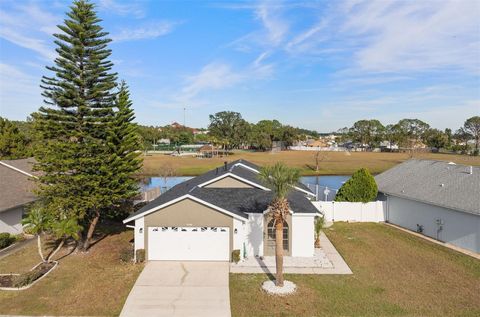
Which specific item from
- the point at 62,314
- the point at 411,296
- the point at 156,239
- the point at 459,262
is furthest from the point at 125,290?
the point at 459,262

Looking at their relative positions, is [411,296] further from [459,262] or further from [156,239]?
[156,239]

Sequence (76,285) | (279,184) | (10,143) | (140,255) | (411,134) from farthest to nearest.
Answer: (411,134) < (10,143) < (140,255) < (76,285) < (279,184)

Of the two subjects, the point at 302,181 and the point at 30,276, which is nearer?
the point at 30,276

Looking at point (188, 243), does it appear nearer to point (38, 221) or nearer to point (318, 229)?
point (38, 221)

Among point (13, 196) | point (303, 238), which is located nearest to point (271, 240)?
point (303, 238)

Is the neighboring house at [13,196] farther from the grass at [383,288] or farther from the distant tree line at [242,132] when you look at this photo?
the distant tree line at [242,132]

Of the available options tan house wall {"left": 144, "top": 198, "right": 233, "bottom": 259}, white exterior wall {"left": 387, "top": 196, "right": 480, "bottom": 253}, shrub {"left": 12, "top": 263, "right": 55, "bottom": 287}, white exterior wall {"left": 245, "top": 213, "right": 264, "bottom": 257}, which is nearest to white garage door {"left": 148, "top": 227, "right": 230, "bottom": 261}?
tan house wall {"left": 144, "top": 198, "right": 233, "bottom": 259}
